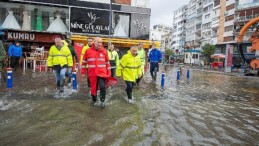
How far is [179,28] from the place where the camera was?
404 ft

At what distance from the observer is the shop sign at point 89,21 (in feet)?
84.8

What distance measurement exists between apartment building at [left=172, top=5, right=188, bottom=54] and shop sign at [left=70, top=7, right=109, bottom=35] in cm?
8866

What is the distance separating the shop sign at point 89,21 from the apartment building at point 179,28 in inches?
3490

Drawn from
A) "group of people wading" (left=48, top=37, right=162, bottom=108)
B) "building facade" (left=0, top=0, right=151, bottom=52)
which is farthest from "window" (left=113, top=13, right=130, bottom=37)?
"group of people wading" (left=48, top=37, right=162, bottom=108)

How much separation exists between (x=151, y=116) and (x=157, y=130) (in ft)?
3.83

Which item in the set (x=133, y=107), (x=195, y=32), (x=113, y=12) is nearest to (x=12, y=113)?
(x=133, y=107)

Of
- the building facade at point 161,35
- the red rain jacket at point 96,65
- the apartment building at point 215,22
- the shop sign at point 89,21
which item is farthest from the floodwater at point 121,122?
the building facade at point 161,35

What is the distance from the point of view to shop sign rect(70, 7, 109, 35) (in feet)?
84.8

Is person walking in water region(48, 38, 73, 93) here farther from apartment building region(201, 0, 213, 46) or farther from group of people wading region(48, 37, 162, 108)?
apartment building region(201, 0, 213, 46)

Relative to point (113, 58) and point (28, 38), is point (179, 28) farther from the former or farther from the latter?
point (113, 58)

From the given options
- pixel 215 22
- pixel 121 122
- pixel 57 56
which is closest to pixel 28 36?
pixel 57 56

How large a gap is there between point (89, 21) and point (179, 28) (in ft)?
332

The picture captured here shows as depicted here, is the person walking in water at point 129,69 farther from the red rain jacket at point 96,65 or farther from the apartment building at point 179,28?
the apartment building at point 179,28

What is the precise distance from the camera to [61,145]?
4125 millimetres
